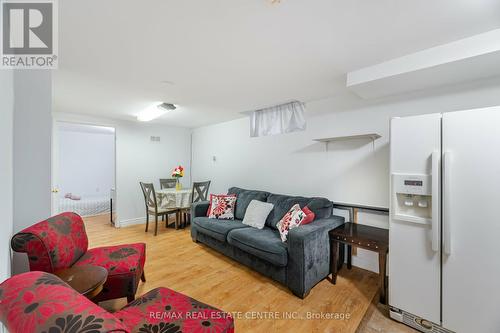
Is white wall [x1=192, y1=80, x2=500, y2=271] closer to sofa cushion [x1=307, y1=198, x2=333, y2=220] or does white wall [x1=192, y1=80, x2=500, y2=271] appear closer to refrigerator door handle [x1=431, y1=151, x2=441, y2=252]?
sofa cushion [x1=307, y1=198, x2=333, y2=220]

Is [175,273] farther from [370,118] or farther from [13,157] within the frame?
[370,118]

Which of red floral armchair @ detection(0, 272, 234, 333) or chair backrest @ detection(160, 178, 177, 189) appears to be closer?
red floral armchair @ detection(0, 272, 234, 333)

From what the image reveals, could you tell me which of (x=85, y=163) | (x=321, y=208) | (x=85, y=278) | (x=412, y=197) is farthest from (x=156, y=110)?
(x=85, y=163)

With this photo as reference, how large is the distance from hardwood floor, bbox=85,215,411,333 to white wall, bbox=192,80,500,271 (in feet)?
2.34

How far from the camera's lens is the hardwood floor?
6.08 ft

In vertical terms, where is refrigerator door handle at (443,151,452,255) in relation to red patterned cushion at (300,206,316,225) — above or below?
above

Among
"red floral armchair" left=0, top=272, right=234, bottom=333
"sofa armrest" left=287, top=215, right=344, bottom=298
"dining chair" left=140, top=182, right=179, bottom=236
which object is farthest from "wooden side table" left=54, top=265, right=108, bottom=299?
"dining chair" left=140, top=182, right=179, bottom=236

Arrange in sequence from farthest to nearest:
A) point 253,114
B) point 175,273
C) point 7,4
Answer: point 253,114 → point 175,273 → point 7,4

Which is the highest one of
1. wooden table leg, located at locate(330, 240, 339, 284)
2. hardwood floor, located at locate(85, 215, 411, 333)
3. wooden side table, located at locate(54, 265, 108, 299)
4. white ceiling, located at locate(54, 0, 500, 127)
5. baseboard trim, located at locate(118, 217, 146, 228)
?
white ceiling, located at locate(54, 0, 500, 127)

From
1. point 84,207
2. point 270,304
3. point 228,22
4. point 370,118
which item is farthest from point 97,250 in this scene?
point 84,207

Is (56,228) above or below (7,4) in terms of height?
below

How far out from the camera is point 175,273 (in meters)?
2.68

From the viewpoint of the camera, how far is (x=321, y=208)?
2816 millimetres

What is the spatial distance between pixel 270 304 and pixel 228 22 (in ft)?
8.12
